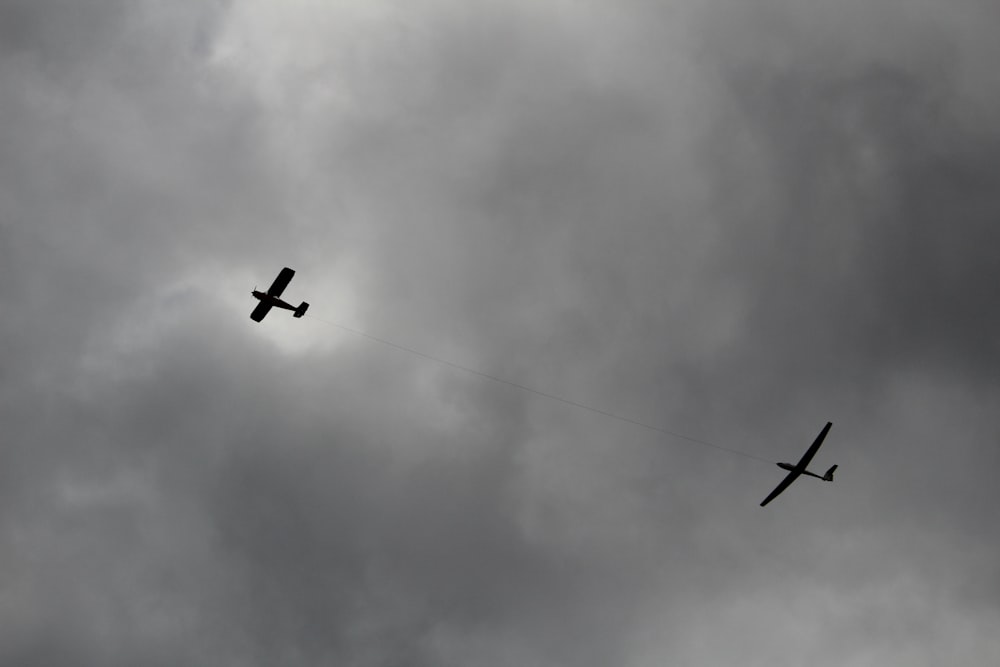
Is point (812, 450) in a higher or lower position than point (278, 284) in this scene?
higher

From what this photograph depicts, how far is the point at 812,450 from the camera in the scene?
120 metres

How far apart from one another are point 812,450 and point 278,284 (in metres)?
74.2

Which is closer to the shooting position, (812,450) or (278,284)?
(278,284)

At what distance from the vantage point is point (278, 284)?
109000 millimetres
